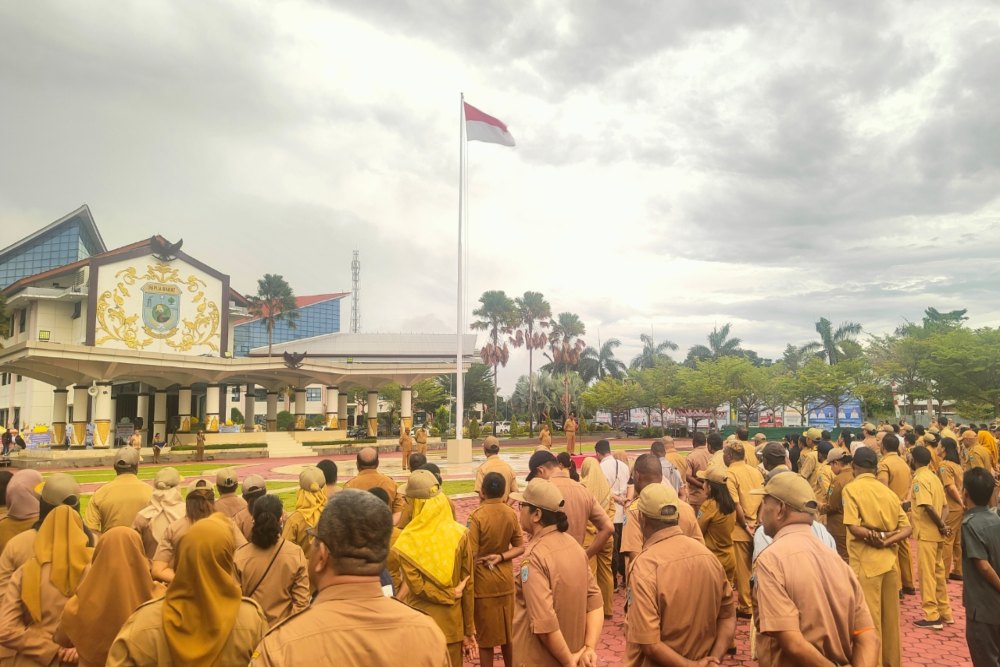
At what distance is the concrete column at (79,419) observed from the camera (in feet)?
109

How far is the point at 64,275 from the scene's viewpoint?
40688 mm

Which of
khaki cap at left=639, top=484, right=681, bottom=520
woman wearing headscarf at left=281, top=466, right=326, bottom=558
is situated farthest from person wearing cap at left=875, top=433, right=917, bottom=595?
woman wearing headscarf at left=281, top=466, right=326, bottom=558

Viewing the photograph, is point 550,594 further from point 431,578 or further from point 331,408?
point 331,408

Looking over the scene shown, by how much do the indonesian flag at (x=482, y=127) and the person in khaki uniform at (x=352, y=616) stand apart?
2271 cm

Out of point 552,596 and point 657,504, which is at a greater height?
point 657,504

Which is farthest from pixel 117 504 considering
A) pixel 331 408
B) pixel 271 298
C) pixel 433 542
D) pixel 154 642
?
pixel 271 298

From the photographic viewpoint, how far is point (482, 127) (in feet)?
76.6

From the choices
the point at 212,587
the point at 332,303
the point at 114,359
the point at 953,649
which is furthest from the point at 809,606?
the point at 332,303

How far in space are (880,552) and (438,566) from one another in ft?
12.8

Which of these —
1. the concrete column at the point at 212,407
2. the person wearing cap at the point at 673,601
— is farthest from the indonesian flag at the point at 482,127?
the concrete column at the point at 212,407

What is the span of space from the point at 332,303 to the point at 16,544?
336ft

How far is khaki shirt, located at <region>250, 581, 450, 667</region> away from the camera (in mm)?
1914

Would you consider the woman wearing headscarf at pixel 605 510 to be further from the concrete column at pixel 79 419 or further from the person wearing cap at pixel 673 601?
the concrete column at pixel 79 419

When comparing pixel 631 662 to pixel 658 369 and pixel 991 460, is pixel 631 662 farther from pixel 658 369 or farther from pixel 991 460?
pixel 658 369
